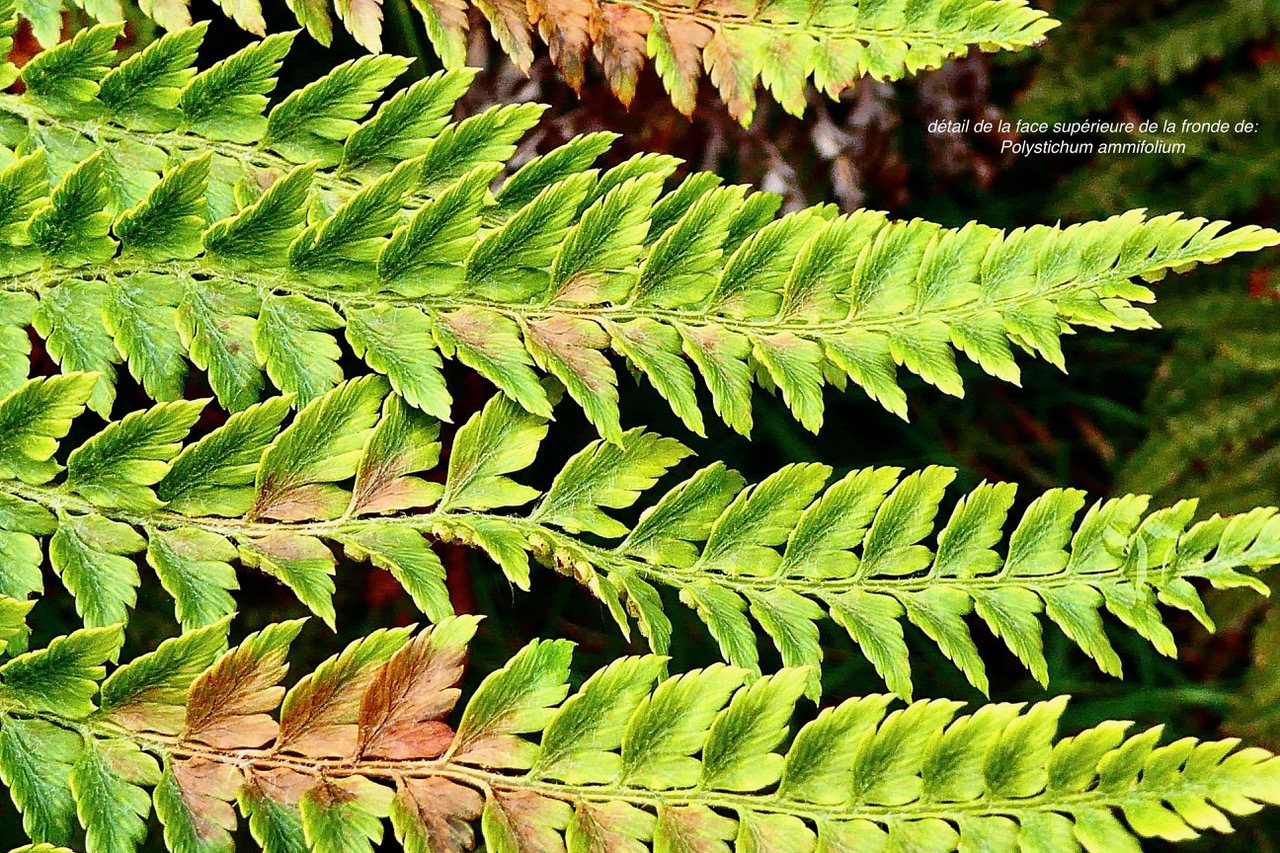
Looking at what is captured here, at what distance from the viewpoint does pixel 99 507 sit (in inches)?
43.9

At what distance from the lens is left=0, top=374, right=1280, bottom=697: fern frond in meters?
1.11

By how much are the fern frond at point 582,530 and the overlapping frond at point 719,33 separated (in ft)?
1.47

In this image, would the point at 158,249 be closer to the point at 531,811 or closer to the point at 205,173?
the point at 205,173

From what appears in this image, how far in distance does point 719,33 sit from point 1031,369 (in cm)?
126

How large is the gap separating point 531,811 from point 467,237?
2.01 feet

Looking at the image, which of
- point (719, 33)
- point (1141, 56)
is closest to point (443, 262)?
point (719, 33)

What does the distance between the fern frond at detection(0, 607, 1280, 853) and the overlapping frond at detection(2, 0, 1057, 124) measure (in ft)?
2.31

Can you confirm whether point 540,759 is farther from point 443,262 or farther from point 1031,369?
point 1031,369

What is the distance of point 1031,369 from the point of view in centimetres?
226

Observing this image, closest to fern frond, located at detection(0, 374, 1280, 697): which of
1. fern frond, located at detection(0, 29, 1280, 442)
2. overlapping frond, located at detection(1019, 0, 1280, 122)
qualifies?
fern frond, located at detection(0, 29, 1280, 442)

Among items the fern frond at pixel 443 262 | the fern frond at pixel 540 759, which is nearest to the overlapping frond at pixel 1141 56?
the fern frond at pixel 443 262

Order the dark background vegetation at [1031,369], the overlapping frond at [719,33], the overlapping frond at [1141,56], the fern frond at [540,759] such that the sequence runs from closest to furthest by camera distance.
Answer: the fern frond at [540,759] → the overlapping frond at [719,33] → the dark background vegetation at [1031,369] → the overlapping frond at [1141,56]

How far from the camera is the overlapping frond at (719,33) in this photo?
1.25m

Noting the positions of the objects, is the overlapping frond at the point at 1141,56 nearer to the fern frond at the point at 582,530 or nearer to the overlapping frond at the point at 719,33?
the overlapping frond at the point at 719,33
